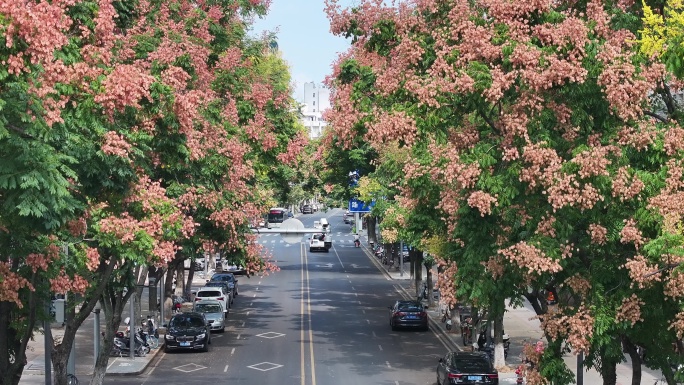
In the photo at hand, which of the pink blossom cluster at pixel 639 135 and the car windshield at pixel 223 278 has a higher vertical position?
the pink blossom cluster at pixel 639 135

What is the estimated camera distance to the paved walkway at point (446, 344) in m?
42.3

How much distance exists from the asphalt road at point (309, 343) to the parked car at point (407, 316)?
1.62 ft

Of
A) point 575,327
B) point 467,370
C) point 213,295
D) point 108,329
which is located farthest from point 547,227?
point 213,295

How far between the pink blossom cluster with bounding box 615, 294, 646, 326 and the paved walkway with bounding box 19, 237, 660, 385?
10.7 m

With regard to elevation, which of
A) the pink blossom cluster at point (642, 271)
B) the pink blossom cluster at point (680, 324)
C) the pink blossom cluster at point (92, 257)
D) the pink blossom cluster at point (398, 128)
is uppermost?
the pink blossom cluster at point (398, 128)

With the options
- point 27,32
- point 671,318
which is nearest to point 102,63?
point 27,32

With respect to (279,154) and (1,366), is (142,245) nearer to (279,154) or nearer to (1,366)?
(1,366)

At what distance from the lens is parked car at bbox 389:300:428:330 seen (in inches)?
2183

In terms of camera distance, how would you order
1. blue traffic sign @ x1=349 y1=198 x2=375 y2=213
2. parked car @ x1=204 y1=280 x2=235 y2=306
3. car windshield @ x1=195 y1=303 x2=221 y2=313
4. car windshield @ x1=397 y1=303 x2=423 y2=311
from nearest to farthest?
car windshield @ x1=397 y1=303 x2=423 y2=311
car windshield @ x1=195 y1=303 x2=221 y2=313
parked car @ x1=204 y1=280 x2=235 y2=306
blue traffic sign @ x1=349 y1=198 x2=375 y2=213

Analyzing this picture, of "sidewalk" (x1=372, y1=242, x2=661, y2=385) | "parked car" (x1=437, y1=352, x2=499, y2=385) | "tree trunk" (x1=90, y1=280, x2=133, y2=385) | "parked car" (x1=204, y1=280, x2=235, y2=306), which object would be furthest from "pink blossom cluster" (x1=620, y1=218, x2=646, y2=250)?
"parked car" (x1=204, y1=280, x2=235, y2=306)

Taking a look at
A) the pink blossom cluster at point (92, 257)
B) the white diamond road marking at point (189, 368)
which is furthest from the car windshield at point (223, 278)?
the pink blossom cluster at point (92, 257)

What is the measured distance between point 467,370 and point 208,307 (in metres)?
21.1

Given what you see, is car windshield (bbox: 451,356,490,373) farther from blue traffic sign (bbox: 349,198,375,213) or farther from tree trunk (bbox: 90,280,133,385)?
blue traffic sign (bbox: 349,198,375,213)

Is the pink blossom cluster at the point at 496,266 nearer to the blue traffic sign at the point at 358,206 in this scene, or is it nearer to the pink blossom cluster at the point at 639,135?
the pink blossom cluster at the point at 639,135
